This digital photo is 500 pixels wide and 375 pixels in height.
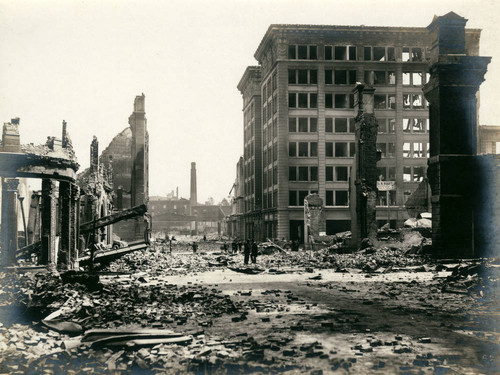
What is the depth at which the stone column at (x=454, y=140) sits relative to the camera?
831 inches

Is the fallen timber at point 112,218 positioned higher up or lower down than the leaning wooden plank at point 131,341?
higher up

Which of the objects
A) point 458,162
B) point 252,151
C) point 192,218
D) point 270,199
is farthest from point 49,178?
point 192,218

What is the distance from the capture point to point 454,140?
21.6 meters

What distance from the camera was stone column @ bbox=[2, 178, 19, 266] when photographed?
18.4 metres

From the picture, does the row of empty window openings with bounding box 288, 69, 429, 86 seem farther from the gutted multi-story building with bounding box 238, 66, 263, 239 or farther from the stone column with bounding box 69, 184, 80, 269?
the stone column with bounding box 69, 184, 80, 269

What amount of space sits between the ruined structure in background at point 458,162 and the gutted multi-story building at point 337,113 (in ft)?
108

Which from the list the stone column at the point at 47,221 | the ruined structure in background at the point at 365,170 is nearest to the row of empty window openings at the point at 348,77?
the ruined structure in background at the point at 365,170

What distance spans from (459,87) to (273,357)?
58.9ft

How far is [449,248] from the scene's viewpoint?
21125 millimetres

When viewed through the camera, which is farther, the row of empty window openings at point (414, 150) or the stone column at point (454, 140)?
the row of empty window openings at point (414, 150)

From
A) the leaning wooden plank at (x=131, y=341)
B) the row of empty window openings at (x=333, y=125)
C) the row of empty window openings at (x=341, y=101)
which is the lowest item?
the leaning wooden plank at (x=131, y=341)

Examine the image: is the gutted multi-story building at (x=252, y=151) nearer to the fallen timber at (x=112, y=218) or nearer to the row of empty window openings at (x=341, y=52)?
the row of empty window openings at (x=341, y=52)

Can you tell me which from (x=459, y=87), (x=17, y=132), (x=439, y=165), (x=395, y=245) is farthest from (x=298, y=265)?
(x=17, y=132)

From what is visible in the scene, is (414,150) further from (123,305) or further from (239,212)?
(123,305)
